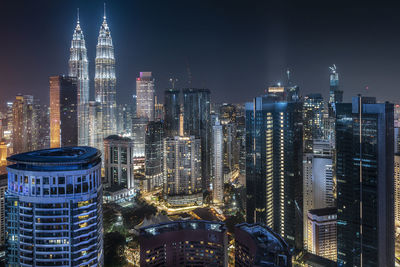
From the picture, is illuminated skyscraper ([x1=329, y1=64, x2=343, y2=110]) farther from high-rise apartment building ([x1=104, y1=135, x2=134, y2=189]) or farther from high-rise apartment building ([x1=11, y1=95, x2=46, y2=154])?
high-rise apartment building ([x1=11, y1=95, x2=46, y2=154])

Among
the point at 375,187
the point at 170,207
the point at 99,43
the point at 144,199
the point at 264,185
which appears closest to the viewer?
the point at 375,187

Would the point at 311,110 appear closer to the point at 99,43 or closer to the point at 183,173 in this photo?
the point at 183,173

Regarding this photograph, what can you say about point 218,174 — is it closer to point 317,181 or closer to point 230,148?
point 230,148

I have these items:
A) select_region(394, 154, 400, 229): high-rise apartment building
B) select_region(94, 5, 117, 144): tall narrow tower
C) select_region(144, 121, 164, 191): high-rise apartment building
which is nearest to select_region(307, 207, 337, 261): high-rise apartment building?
select_region(394, 154, 400, 229): high-rise apartment building

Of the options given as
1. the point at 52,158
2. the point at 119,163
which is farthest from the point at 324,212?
the point at 119,163

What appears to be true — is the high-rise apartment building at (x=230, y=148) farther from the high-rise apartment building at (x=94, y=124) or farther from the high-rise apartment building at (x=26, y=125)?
the high-rise apartment building at (x=26, y=125)

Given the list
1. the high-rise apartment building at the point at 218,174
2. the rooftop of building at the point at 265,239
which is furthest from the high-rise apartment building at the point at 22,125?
the rooftop of building at the point at 265,239

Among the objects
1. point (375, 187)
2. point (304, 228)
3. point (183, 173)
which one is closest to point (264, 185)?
point (304, 228)
